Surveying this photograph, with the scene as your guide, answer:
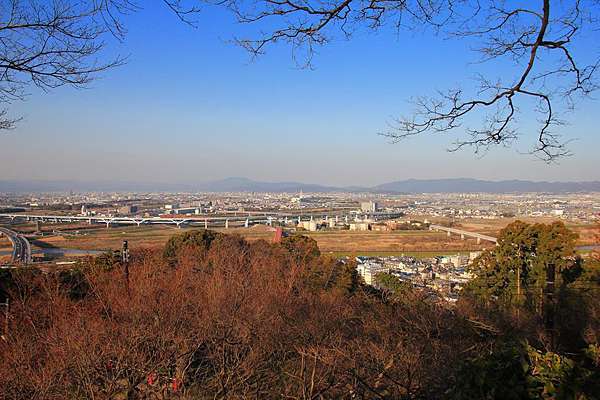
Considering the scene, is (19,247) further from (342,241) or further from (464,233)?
(464,233)

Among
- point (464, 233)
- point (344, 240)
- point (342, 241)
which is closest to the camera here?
point (342, 241)

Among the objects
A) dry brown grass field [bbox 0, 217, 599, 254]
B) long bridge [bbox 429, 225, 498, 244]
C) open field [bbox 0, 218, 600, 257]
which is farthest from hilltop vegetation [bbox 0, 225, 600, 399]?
long bridge [bbox 429, 225, 498, 244]

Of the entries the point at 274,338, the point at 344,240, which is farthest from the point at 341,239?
the point at 274,338

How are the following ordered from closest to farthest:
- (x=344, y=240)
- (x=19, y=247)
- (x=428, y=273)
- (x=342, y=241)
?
(x=428, y=273)
(x=19, y=247)
(x=342, y=241)
(x=344, y=240)

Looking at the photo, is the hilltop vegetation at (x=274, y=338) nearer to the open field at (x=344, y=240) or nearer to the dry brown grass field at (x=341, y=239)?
the open field at (x=344, y=240)

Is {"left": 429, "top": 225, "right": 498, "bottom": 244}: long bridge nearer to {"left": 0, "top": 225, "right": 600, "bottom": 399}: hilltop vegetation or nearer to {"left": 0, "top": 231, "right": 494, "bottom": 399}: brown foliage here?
{"left": 0, "top": 225, "right": 600, "bottom": 399}: hilltop vegetation

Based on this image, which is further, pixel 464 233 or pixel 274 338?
pixel 464 233

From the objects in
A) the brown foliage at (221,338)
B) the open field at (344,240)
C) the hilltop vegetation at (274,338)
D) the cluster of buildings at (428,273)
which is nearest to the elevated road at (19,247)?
the open field at (344,240)
